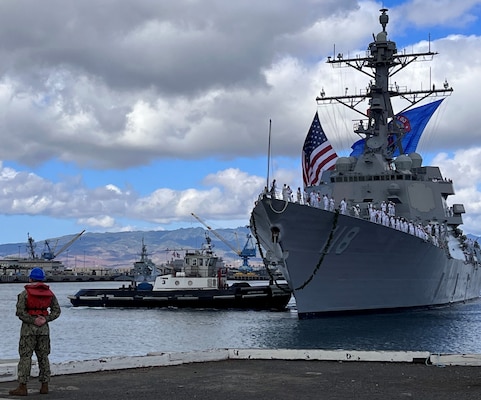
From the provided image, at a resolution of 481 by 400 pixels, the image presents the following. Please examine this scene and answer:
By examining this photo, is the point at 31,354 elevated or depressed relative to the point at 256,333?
elevated

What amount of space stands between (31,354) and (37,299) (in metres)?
0.67

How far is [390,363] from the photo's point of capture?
424 inches

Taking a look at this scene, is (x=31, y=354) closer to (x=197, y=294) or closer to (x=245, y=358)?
(x=245, y=358)

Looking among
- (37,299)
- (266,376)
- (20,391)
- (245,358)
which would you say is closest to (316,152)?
(245,358)

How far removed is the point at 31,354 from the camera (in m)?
8.58

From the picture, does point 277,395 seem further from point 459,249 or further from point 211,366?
point 459,249

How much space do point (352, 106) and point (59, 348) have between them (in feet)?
83.2

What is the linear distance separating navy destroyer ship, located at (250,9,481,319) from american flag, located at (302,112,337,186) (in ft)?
0.18

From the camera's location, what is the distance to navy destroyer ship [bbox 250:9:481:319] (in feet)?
100

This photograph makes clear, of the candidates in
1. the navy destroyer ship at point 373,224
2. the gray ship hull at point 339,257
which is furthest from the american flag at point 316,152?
the gray ship hull at point 339,257

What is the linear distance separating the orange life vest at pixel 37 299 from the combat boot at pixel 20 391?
0.95 m

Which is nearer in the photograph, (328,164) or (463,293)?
(328,164)

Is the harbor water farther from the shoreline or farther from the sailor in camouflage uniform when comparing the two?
the sailor in camouflage uniform

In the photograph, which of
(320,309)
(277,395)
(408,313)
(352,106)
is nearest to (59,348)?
(320,309)
